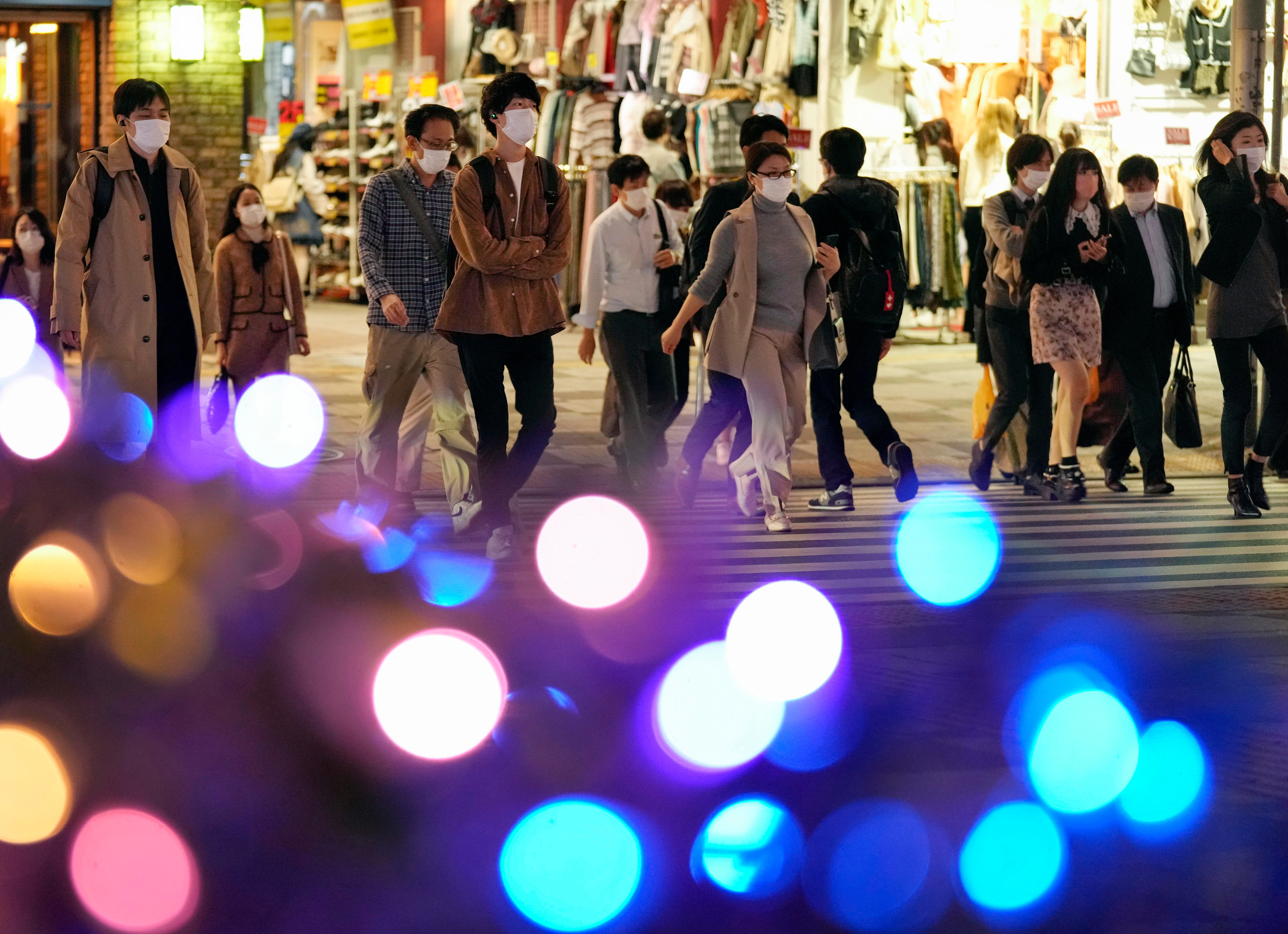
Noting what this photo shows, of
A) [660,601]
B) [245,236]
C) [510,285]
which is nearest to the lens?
[660,601]

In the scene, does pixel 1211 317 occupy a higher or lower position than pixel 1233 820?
higher

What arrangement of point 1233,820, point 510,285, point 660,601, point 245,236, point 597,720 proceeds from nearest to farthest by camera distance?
point 1233,820 → point 597,720 → point 660,601 → point 510,285 → point 245,236

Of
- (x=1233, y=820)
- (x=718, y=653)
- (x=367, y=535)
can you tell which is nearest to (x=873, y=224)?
(x=367, y=535)

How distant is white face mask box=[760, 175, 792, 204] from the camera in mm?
9031

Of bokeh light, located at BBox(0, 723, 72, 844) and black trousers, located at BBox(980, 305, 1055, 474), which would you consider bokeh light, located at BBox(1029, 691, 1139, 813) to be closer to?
bokeh light, located at BBox(0, 723, 72, 844)

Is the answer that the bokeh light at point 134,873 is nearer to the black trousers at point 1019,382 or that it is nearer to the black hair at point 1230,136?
the black trousers at point 1019,382

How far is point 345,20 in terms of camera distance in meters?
29.1

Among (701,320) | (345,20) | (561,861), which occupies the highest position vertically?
(345,20)

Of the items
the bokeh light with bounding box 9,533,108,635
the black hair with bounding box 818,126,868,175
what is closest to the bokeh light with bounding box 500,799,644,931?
the bokeh light with bounding box 9,533,108,635

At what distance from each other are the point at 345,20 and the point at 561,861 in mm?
26113

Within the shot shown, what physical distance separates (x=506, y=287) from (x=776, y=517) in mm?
1939

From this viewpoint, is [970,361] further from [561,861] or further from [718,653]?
[561,861]

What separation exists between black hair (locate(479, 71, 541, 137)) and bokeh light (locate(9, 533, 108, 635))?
7.92ft

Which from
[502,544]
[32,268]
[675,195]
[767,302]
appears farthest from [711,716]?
[32,268]
